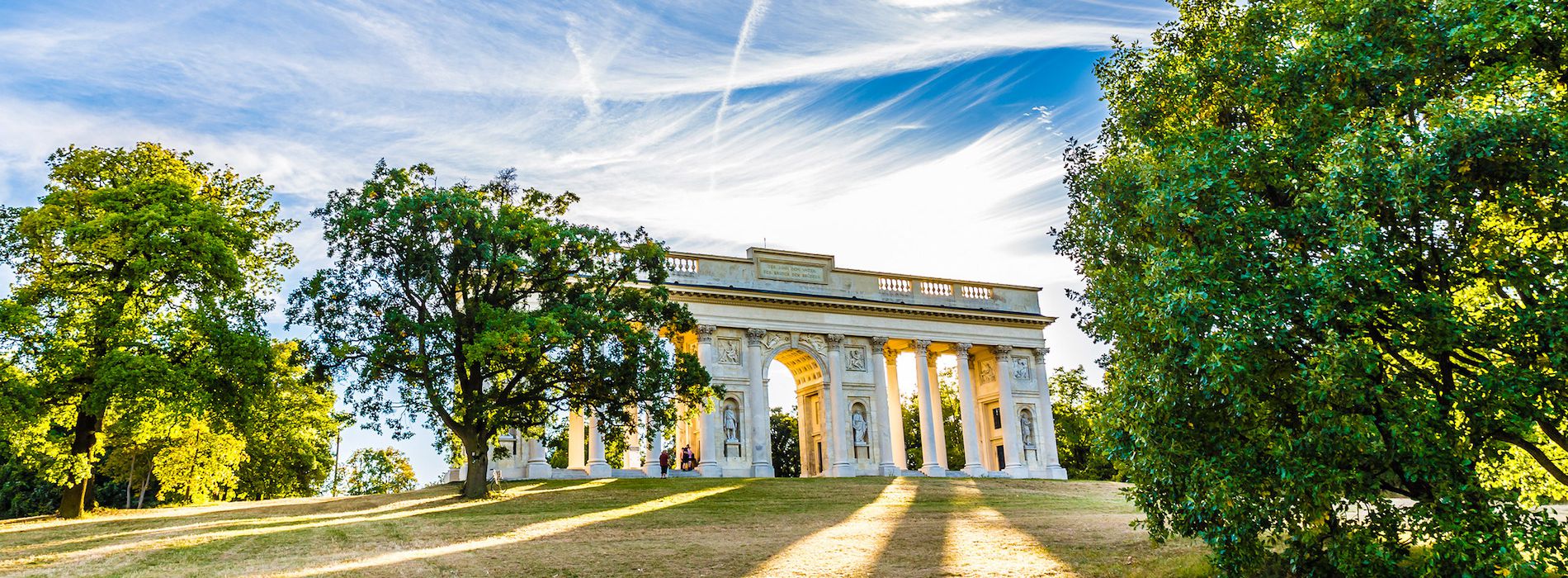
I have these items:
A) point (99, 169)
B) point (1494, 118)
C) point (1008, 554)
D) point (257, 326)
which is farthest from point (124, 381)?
point (1494, 118)

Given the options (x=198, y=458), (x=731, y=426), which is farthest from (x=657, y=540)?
(x=731, y=426)

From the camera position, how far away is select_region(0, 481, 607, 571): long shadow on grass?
16875mm

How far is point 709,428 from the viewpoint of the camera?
43.8 metres

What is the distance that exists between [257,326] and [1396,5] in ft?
99.3

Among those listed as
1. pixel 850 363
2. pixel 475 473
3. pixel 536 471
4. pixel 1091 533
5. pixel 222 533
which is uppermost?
pixel 850 363

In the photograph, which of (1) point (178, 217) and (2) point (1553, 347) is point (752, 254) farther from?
(2) point (1553, 347)

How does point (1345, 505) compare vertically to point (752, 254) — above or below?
below

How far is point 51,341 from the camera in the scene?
2597 centimetres

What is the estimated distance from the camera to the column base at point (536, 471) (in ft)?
127

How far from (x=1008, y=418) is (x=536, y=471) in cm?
2478

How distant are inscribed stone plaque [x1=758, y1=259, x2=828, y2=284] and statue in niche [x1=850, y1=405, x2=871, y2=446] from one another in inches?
269

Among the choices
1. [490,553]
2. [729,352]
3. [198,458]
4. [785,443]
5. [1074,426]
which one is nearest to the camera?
[490,553]

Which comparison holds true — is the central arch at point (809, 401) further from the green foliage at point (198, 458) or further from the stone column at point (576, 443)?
the green foliage at point (198, 458)

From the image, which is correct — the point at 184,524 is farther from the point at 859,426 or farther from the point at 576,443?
the point at 859,426
